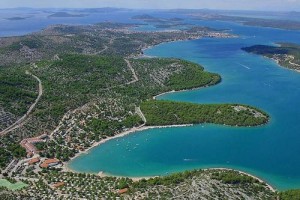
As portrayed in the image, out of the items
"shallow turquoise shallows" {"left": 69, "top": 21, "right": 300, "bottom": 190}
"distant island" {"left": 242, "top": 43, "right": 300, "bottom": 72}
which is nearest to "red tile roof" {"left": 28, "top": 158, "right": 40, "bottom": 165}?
"shallow turquoise shallows" {"left": 69, "top": 21, "right": 300, "bottom": 190}

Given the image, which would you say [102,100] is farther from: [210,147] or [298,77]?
[298,77]

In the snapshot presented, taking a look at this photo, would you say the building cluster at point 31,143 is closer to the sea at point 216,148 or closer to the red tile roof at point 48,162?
the red tile roof at point 48,162

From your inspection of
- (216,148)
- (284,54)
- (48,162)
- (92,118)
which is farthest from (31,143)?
(284,54)

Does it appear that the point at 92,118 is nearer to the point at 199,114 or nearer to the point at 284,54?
the point at 199,114

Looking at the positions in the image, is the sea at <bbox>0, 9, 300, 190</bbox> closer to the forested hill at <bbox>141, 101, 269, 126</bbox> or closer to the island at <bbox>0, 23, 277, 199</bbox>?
the forested hill at <bbox>141, 101, 269, 126</bbox>

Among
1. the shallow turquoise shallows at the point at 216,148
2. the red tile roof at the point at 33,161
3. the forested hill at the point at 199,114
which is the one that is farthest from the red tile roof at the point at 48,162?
the forested hill at the point at 199,114

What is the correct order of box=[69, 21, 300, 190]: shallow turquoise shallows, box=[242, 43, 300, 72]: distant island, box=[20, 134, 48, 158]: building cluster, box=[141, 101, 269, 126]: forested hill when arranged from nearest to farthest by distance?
box=[69, 21, 300, 190]: shallow turquoise shallows
box=[20, 134, 48, 158]: building cluster
box=[141, 101, 269, 126]: forested hill
box=[242, 43, 300, 72]: distant island

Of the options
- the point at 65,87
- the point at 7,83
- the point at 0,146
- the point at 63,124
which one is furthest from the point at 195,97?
the point at 0,146
